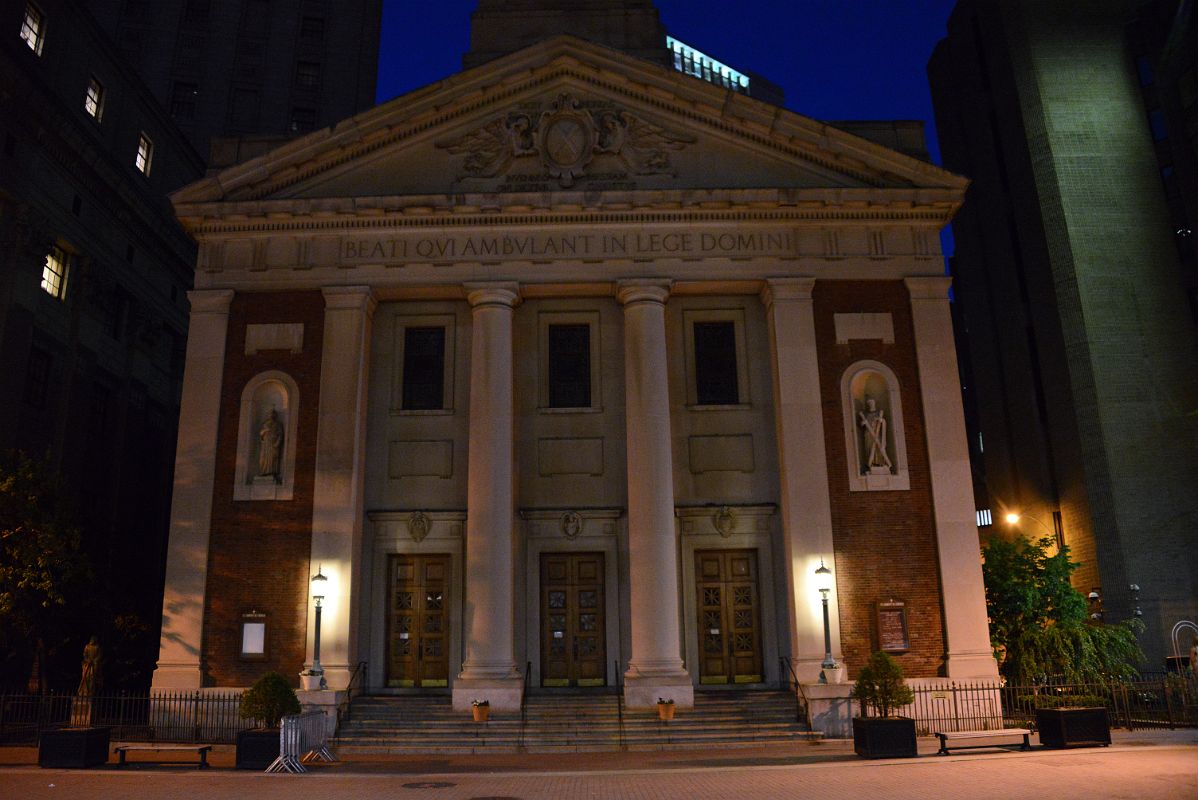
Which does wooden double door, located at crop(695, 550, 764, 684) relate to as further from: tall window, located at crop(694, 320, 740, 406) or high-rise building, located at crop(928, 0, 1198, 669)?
high-rise building, located at crop(928, 0, 1198, 669)

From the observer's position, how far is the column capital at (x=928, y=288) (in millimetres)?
24703

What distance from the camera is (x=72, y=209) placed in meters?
29.4

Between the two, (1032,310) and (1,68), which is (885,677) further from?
(1,68)

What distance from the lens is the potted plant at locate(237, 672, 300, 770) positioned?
17.0 m

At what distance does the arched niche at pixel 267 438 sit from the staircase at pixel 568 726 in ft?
18.6

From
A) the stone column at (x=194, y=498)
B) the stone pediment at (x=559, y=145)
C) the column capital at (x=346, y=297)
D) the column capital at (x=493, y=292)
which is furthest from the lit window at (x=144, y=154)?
the column capital at (x=493, y=292)

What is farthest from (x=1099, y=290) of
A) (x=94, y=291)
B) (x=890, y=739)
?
(x=94, y=291)

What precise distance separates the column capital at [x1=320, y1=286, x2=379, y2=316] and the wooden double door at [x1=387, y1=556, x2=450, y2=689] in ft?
21.2

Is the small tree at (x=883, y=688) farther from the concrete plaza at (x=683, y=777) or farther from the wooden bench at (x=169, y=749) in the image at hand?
the wooden bench at (x=169, y=749)

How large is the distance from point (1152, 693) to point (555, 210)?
60.6 feet

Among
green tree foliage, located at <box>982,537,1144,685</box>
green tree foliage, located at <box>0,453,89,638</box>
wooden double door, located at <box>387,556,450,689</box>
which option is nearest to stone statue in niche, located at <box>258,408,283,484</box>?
wooden double door, located at <box>387,556,450,689</box>

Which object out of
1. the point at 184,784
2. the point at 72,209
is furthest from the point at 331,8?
the point at 184,784

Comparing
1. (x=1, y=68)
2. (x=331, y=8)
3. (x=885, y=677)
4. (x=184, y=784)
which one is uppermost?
(x=331, y=8)

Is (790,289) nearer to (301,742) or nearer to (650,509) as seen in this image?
(650,509)
